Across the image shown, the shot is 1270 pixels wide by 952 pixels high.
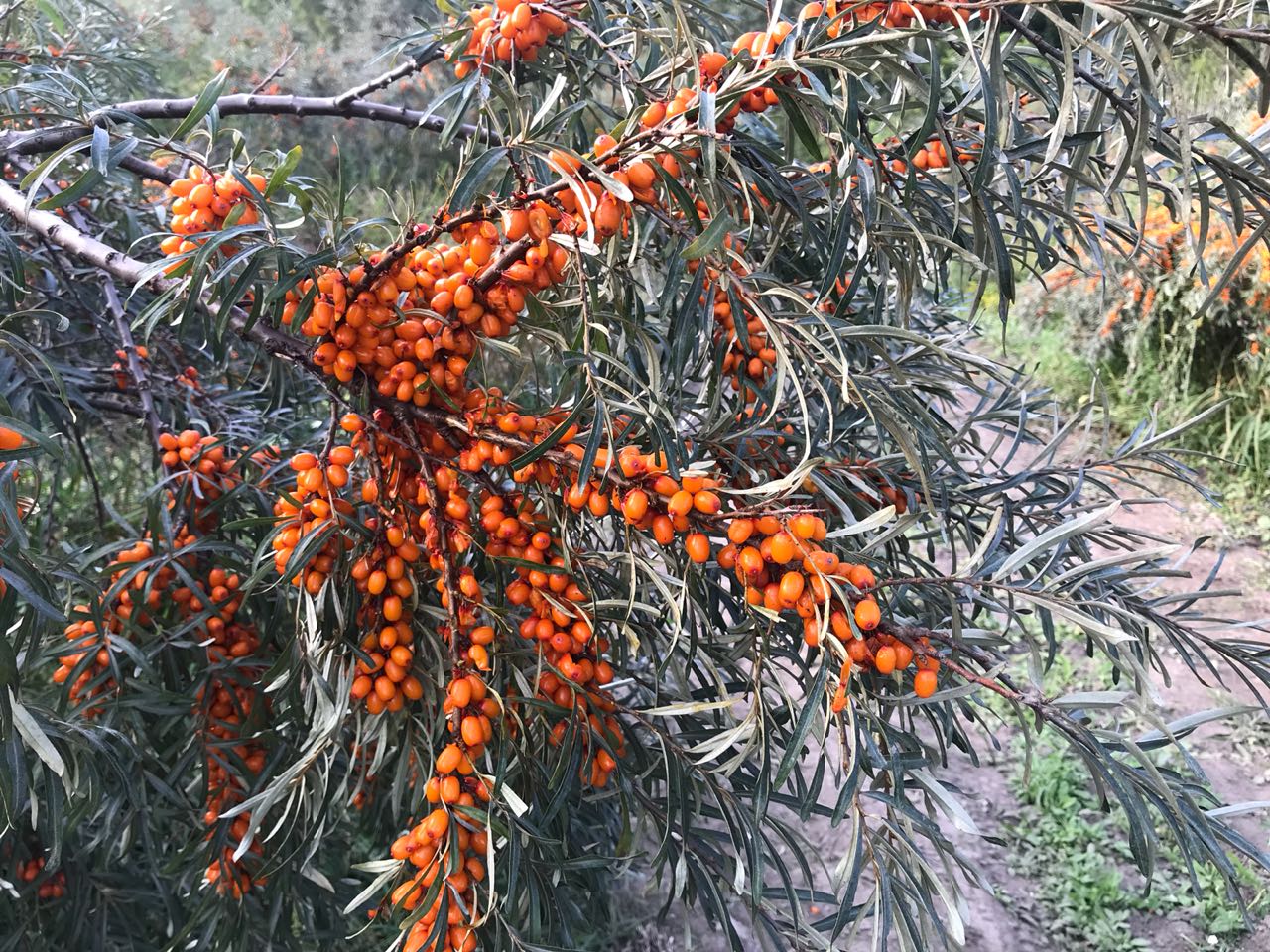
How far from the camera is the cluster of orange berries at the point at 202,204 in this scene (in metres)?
0.80

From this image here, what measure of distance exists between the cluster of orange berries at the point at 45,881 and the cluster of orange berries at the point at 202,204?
3.10 feet

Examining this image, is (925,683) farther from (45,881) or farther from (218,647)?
(45,881)

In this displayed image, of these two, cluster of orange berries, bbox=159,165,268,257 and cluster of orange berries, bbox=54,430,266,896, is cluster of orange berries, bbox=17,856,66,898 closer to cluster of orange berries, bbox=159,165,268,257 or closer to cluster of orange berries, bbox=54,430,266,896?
cluster of orange berries, bbox=54,430,266,896

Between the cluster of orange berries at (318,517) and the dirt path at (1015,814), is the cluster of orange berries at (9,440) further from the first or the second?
the dirt path at (1015,814)

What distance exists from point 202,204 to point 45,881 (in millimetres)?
1032

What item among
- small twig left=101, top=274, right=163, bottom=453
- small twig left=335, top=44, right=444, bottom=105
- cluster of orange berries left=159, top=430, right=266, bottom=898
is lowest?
cluster of orange berries left=159, top=430, right=266, bottom=898

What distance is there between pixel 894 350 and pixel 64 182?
4.63 feet

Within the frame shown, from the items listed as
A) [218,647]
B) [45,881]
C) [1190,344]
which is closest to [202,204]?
[218,647]

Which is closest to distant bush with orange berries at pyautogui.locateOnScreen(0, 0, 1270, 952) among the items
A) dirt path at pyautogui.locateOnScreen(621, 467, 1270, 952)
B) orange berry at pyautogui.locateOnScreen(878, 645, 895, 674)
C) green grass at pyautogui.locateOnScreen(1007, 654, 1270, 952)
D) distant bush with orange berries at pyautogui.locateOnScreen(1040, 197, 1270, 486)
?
orange berry at pyautogui.locateOnScreen(878, 645, 895, 674)

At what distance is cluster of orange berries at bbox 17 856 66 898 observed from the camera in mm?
1192

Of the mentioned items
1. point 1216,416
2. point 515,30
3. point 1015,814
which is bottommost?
point 1015,814

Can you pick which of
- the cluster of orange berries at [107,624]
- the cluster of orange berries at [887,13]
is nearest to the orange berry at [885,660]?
the cluster of orange berries at [887,13]

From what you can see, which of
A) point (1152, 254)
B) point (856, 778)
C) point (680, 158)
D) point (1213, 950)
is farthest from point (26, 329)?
point (1213, 950)

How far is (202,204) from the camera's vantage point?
0.80 metres
